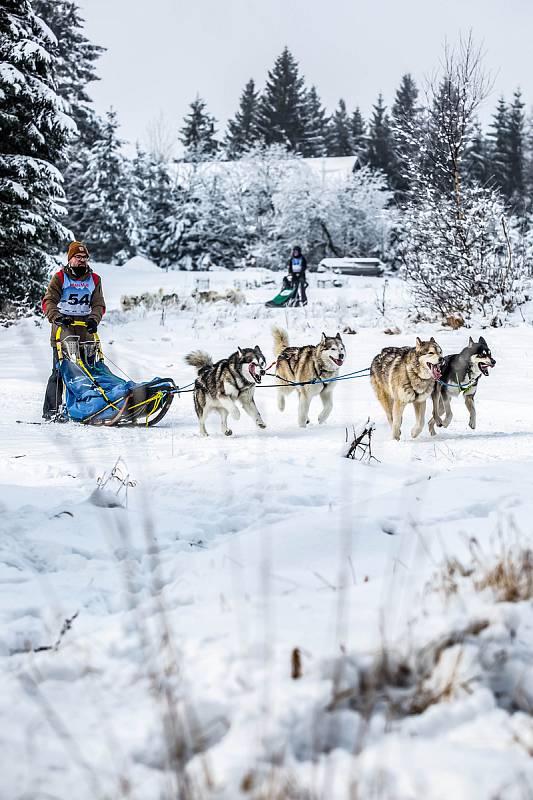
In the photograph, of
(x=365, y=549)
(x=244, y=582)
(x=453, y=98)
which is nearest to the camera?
(x=244, y=582)

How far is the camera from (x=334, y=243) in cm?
→ 3853

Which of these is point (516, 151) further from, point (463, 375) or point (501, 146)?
point (463, 375)

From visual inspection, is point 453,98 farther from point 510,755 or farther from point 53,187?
point 510,755

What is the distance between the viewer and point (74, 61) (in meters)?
35.3

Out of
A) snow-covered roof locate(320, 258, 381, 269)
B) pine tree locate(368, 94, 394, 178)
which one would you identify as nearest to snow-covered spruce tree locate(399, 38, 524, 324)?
snow-covered roof locate(320, 258, 381, 269)

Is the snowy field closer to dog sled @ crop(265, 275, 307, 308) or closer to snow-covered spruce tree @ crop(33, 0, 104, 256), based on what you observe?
dog sled @ crop(265, 275, 307, 308)

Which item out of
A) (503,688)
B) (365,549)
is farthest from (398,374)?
(503,688)

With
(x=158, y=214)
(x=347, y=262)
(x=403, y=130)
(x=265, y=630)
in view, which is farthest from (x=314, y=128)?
(x=265, y=630)

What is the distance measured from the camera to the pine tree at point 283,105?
54094 mm

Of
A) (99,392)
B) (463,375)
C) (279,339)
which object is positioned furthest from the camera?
(279,339)

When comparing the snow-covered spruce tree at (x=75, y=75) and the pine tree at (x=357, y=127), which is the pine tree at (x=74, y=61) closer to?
the snow-covered spruce tree at (x=75, y=75)

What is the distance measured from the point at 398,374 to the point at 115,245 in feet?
107

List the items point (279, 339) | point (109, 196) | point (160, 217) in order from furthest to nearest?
point (160, 217) < point (109, 196) < point (279, 339)

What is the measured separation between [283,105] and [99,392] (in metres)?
52.6
